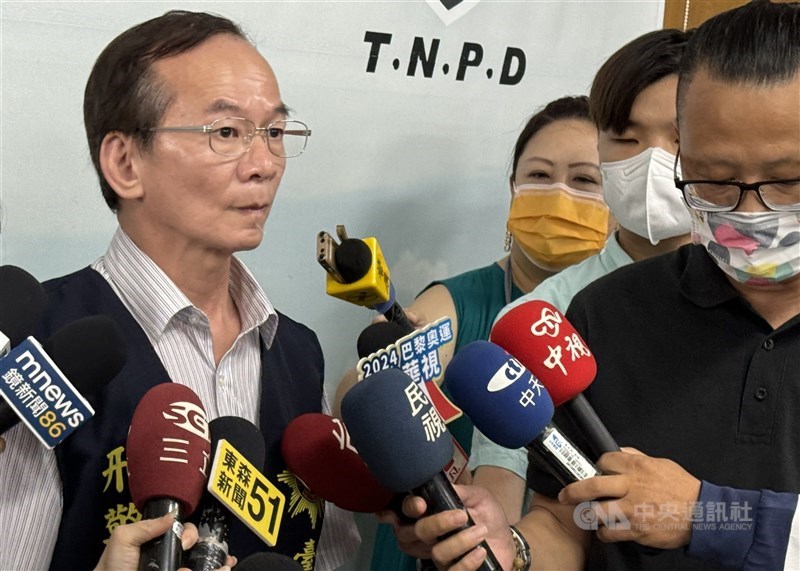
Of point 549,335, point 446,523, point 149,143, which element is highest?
point 149,143

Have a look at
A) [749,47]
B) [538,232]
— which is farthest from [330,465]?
[538,232]

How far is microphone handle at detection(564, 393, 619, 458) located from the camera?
52.5 inches

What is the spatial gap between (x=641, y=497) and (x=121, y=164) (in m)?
0.96

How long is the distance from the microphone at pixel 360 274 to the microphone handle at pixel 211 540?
496 millimetres

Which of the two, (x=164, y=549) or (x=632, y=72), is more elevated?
(x=632, y=72)

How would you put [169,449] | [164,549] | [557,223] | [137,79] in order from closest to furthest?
[164,549] < [169,449] < [137,79] < [557,223]

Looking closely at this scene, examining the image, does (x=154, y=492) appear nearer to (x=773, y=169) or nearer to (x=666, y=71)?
(x=773, y=169)

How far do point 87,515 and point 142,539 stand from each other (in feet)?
1.18

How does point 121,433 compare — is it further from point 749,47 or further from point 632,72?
point 632,72

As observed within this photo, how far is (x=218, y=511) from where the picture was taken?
123 cm

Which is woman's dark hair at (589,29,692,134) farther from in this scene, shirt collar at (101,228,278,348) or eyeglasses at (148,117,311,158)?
shirt collar at (101,228,278,348)

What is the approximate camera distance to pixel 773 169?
138 centimetres

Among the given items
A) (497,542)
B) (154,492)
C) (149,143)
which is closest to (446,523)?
(497,542)

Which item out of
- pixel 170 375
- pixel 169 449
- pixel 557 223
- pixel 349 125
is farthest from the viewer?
pixel 349 125
